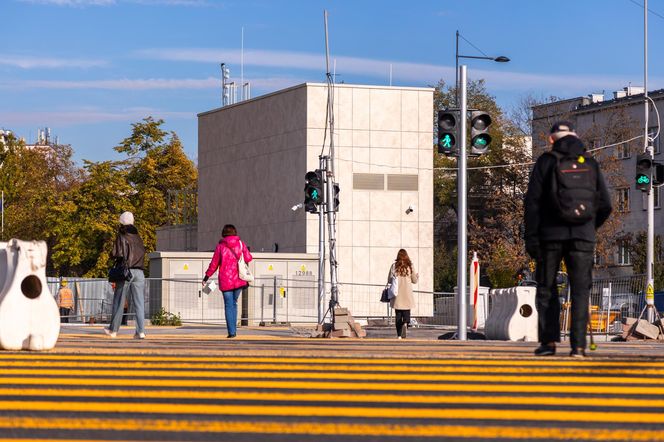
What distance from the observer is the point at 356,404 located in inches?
326

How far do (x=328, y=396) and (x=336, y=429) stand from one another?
4.96 ft

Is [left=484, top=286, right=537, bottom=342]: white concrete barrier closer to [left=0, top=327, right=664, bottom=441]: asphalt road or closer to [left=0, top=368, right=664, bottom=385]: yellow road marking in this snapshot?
[left=0, top=327, right=664, bottom=441]: asphalt road

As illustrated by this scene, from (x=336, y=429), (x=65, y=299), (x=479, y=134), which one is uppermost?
(x=479, y=134)

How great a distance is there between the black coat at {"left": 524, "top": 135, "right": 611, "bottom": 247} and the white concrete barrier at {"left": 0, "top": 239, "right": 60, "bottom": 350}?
14.6 ft

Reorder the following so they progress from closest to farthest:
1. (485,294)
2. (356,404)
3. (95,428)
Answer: (95,428) < (356,404) < (485,294)

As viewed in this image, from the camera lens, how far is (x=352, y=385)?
370 inches

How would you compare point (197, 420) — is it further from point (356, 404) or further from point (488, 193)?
point (488, 193)

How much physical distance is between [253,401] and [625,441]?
2424 mm

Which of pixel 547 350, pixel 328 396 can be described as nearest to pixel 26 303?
pixel 547 350

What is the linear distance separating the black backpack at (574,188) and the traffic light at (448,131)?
1039cm

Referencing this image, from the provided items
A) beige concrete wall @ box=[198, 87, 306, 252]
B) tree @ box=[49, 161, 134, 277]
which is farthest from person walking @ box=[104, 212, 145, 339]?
tree @ box=[49, 161, 134, 277]

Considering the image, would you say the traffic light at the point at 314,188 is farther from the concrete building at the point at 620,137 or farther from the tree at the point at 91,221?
the tree at the point at 91,221

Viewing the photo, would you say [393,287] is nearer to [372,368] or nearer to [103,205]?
[372,368]

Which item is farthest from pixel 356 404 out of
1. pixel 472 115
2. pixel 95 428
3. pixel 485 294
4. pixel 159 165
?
pixel 159 165
